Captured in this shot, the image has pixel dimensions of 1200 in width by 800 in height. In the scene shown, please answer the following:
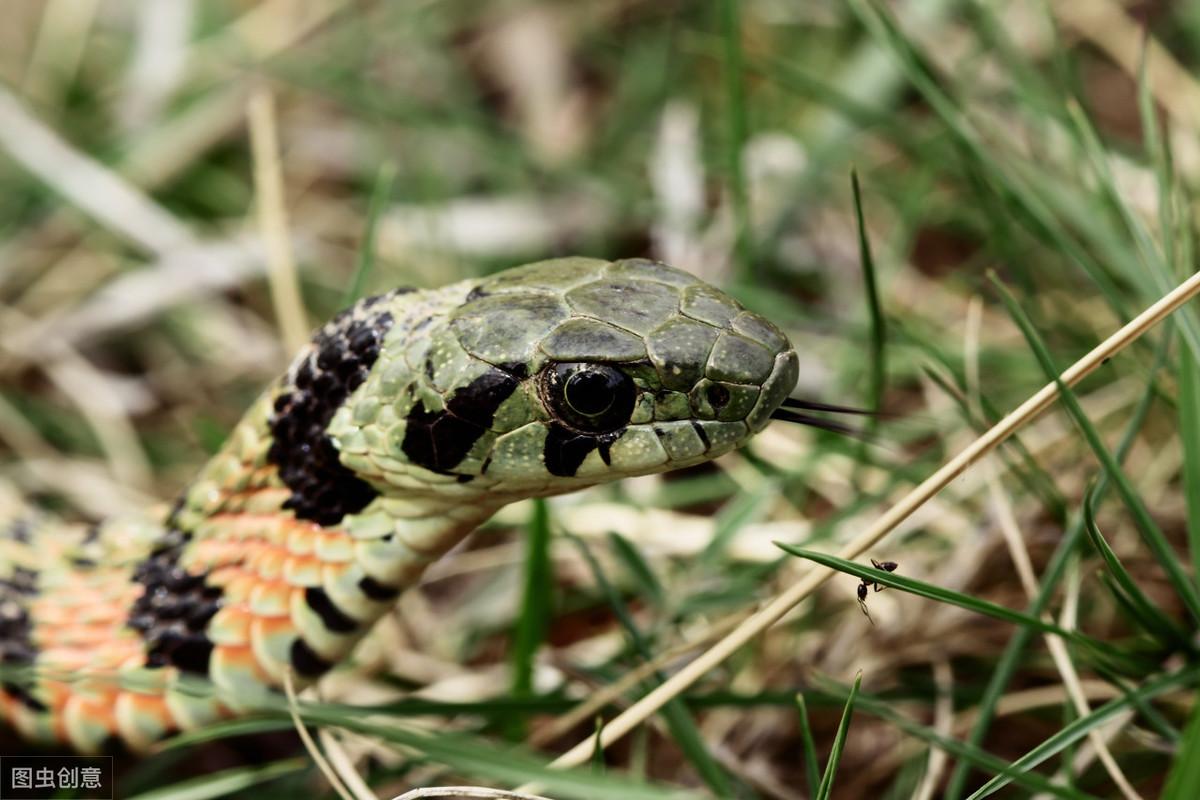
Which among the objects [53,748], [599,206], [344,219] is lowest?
[53,748]

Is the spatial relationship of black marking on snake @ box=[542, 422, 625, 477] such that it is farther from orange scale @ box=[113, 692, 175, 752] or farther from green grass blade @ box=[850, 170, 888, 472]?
orange scale @ box=[113, 692, 175, 752]

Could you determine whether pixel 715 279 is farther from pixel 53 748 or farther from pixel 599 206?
pixel 53 748

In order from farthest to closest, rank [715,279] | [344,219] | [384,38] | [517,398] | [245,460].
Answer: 1. [384,38]
2. [344,219]
3. [715,279]
4. [245,460]
5. [517,398]

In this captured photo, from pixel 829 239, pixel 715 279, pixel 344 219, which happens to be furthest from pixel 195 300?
pixel 829 239

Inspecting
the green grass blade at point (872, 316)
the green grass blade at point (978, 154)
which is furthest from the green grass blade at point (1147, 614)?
the green grass blade at point (978, 154)

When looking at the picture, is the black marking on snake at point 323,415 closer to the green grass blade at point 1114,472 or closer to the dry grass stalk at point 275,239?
the dry grass stalk at point 275,239

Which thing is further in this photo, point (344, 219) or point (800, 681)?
point (344, 219)

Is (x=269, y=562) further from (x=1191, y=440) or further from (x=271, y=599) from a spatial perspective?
(x=1191, y=440)
